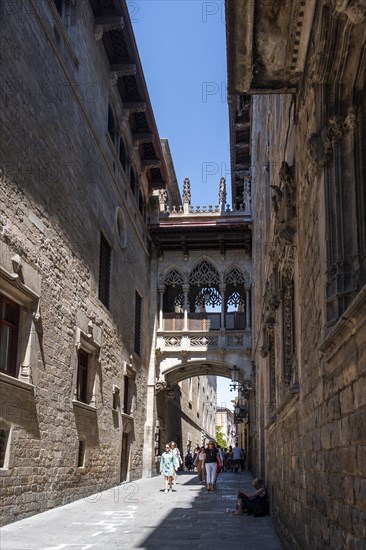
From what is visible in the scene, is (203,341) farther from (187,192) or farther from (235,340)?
(187,192)

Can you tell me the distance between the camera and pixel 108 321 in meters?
17.8

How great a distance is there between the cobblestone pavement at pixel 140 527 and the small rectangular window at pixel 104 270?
16.6 feet

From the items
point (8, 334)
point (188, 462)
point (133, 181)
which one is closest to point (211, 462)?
point (8, 334)

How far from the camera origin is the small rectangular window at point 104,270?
689 inches

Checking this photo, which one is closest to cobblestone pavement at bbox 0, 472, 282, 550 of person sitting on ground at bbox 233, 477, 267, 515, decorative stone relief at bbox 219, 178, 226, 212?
person sitting on ground at bbox 233, 477, 267, 515

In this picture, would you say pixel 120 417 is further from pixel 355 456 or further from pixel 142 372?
pixel 355 456

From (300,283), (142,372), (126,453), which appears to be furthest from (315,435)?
(142,372)

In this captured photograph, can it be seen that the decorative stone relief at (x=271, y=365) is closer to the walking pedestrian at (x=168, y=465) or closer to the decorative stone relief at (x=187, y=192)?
the walking pedestrian at (x=168, y=465)

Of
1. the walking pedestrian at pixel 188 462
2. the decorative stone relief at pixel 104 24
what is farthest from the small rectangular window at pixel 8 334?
the walking pedestrian at pixel 188 462

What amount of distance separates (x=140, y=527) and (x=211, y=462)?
676 cm

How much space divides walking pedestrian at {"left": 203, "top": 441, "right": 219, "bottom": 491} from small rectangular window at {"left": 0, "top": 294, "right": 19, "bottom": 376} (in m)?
7.49

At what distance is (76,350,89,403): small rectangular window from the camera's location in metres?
15.2

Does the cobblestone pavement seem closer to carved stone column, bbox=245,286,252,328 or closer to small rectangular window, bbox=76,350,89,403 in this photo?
small rectangular window, bbox=76,350,89,403

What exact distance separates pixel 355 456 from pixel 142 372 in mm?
20556
